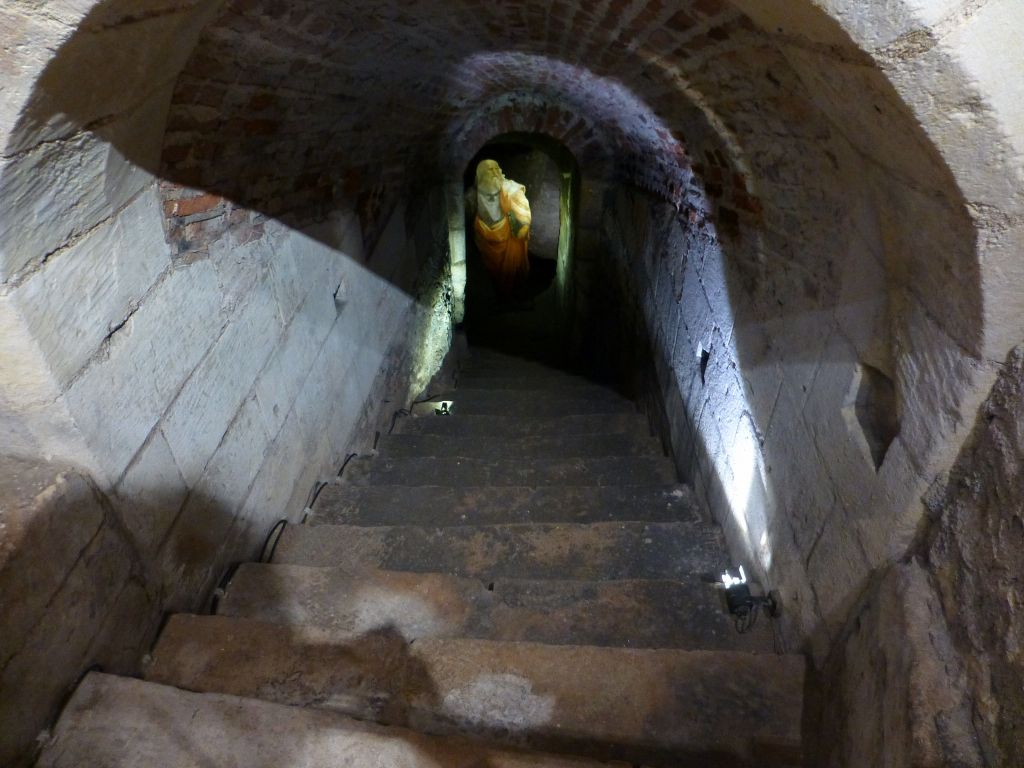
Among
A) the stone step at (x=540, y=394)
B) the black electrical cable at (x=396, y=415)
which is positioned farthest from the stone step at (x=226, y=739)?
the stone step at (x=540, y=394)

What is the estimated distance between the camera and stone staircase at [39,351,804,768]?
1.57 m

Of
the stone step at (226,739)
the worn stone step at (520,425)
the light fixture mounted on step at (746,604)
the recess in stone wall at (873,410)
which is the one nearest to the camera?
the stone step at (226,739)

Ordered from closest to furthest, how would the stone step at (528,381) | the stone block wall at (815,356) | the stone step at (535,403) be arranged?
the stone block wall at (815,356), the stone step at (535,403), the stone step at (528,381)

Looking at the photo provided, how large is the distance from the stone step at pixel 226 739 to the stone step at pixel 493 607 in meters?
0.51

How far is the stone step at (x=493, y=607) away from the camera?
2225 mm

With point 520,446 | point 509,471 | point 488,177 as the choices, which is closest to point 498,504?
point 509,471

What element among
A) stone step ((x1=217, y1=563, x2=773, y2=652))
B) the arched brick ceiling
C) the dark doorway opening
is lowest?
the dark doorway opening

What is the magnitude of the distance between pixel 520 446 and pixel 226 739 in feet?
9.71

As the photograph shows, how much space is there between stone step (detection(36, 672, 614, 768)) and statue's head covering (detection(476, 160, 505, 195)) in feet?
33.1

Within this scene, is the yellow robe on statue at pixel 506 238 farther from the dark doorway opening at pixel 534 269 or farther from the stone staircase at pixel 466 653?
the stone staircase at pixel 466 653

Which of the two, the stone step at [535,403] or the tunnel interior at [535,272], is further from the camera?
the tunnel interior at [535,272]

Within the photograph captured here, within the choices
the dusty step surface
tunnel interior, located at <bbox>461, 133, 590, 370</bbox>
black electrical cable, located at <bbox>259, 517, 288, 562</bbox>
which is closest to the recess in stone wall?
black electrical cable, located at <bbox>259, 517, 288, 562</bbox>

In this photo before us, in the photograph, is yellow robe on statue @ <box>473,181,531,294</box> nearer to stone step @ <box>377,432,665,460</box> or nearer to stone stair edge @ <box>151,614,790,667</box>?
stone step @ <box>377,432,665,460</box>

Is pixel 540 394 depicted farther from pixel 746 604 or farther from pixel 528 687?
pixel 528 687
